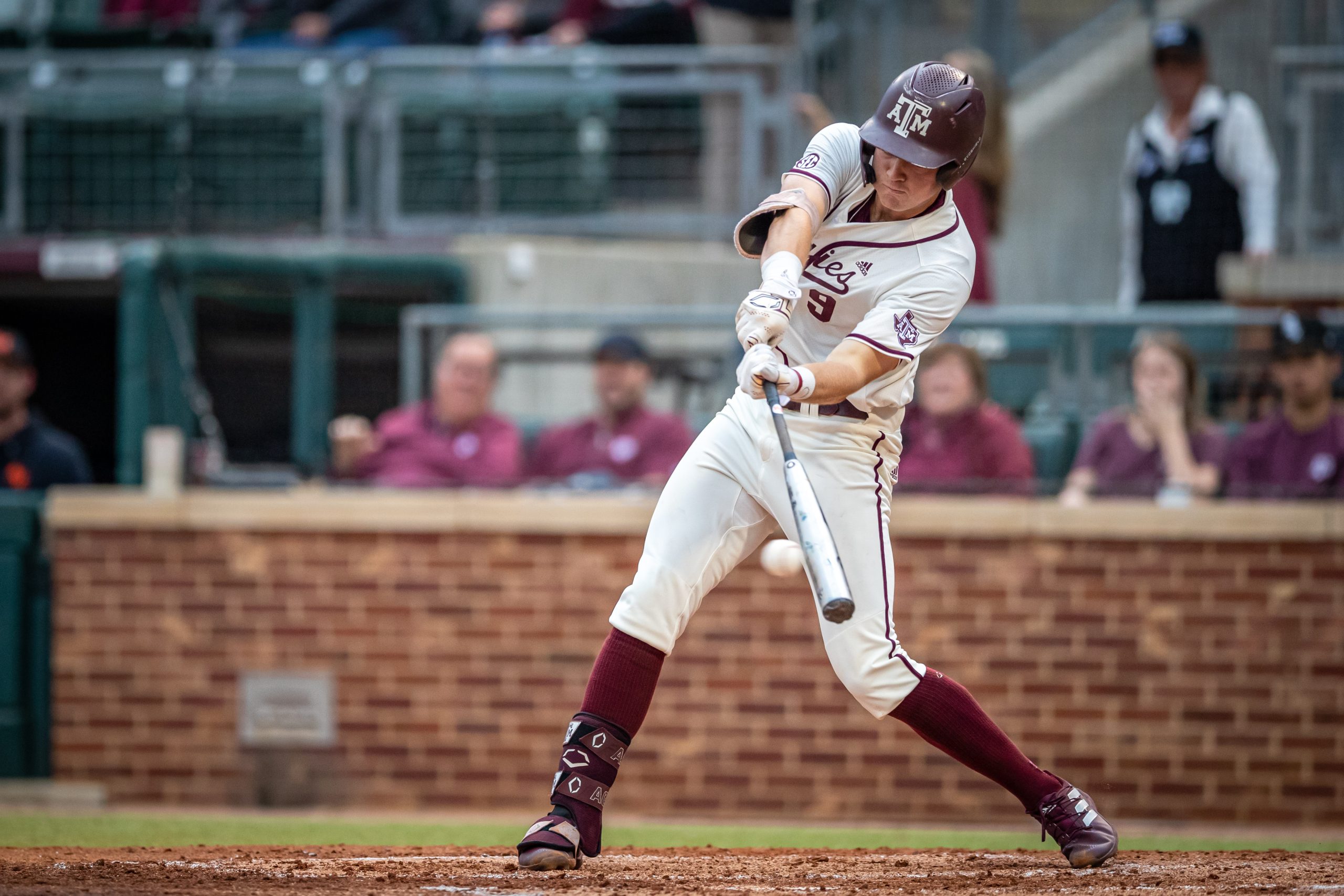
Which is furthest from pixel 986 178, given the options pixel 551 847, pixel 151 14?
pixel 151 14

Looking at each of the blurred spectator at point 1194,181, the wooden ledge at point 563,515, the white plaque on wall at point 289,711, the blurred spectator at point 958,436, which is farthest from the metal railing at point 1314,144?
the white plaque on wall at point 289,711

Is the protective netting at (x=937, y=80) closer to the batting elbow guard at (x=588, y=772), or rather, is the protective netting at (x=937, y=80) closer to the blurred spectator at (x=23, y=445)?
the batting elbow guard at (x=588, y=772)

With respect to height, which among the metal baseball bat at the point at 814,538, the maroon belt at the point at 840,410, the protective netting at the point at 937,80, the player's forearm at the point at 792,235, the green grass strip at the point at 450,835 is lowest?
the green grass strip at the point at 450,835

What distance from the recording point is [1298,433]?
6121 mm

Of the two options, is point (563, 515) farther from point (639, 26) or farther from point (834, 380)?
point (834, 380)

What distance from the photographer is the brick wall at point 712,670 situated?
20.2 ft

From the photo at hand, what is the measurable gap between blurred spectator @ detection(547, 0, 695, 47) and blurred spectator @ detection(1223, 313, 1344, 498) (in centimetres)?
334

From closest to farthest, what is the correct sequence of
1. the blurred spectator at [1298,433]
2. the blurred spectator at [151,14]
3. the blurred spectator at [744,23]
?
the blurred spectator at [1298,433] < the blurred spectator at [744,23] < the blurred spectator at [151,14]

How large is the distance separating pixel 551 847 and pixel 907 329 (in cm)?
145

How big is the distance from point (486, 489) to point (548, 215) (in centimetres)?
159

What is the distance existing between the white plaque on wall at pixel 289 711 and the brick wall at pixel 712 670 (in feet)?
0.17

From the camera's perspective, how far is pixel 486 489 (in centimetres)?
645

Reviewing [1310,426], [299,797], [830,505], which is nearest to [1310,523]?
[1310,426]

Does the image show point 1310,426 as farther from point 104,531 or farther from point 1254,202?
point 104,531
